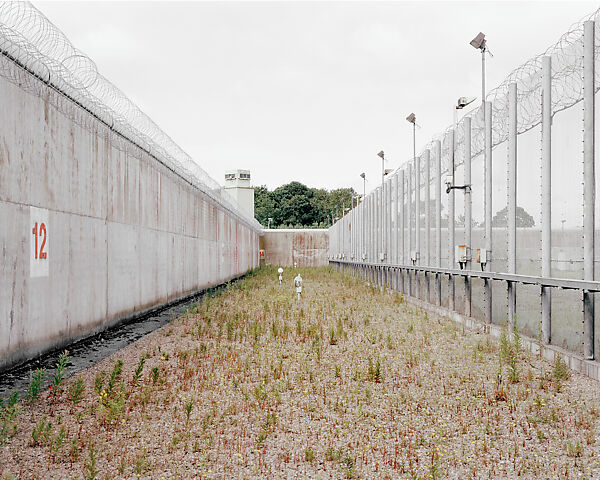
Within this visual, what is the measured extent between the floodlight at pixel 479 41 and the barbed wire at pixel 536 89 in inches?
54.5

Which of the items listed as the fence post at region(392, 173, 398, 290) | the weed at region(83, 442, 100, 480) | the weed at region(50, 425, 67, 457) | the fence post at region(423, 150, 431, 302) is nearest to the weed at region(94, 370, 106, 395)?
the weed at region(50, 425, 67, 457)

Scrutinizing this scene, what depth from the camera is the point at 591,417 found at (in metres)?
5.43

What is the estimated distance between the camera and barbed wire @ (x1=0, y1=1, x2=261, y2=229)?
743 cm

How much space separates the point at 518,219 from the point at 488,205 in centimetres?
158

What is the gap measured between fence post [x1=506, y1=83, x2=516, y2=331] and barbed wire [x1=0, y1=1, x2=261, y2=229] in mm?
6991

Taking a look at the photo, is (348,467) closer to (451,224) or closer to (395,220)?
(451,224)

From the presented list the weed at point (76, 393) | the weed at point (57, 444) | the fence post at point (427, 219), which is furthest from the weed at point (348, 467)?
the fence post at point (427, 219)

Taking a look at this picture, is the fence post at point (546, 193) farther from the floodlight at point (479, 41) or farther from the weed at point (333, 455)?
the weed at point (333, 455)

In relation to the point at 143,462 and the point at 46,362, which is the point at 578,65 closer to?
the point at 143,462

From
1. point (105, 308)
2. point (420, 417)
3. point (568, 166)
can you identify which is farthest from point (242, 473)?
point (105, 308)

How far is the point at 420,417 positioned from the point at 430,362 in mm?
2498

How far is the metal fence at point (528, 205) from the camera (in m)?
7.59

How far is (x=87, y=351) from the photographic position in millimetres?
9289

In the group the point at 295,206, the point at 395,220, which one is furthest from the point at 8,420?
the point at 295,206
